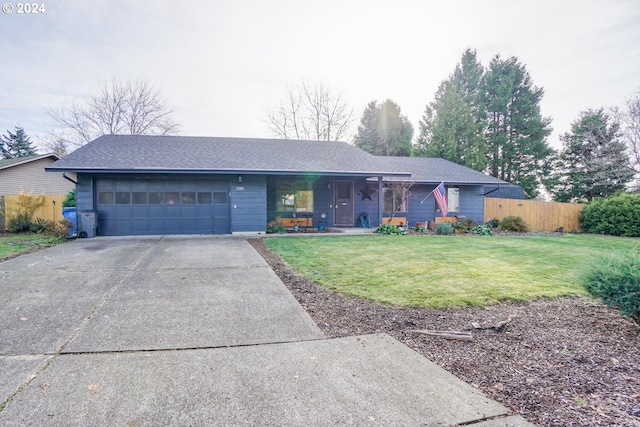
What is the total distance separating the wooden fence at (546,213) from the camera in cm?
1606

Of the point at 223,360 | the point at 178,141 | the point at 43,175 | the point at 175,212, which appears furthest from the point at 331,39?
the point at 43,175

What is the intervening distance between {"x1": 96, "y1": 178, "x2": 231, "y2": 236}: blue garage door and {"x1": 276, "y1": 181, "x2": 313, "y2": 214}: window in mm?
2436

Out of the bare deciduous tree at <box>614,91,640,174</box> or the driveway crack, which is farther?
the bare deciduous tree at <box>614,91,640,174</box>

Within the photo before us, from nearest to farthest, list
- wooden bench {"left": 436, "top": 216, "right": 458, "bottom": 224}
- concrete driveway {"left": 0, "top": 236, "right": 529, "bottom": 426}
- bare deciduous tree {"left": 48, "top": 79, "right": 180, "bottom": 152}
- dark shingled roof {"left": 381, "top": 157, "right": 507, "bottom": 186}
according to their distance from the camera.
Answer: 1. concrete driveway {"left": 0, "top": 236, "right": 529, "bottom": 426}
2. dark shingled roof {"left": 381, "top": 157, "right": 507, "bottom": 186}
3. wooden bench {"left": 436, "top": 216, "right": 458, "bottom": 224}
4. bare deciduous tree {"left": 48, "top": 79, "right": 180, "bottom": 152}

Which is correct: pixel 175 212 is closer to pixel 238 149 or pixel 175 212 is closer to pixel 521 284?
pixel 238 149

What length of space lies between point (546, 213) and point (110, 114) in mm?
29800

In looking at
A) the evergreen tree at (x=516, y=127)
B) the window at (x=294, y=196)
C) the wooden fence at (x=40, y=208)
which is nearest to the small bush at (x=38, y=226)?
the wooden fence at (x=40, y=208)

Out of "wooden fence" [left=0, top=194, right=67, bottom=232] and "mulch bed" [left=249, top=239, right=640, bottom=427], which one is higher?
"wooden fence" [left=0, top=194, right=67, bottom=232]

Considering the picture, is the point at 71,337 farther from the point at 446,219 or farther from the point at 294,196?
the point at 446,219

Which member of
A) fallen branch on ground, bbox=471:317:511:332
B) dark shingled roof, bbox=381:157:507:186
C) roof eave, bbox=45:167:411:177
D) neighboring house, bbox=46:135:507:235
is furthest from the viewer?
dark shingled roof, bbox=381:157:507:186

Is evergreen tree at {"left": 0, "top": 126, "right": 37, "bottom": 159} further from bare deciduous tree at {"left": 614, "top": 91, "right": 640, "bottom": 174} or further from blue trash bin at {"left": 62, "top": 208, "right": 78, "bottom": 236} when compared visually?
bare deciduous tree at {"left": 614, "top": 91, "right": 640, "bottom": 174}

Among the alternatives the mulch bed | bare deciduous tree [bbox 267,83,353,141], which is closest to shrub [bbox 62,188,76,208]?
the mulch bed

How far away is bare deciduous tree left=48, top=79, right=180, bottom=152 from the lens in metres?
22.6

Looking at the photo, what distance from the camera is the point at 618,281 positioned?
3.16 meters
